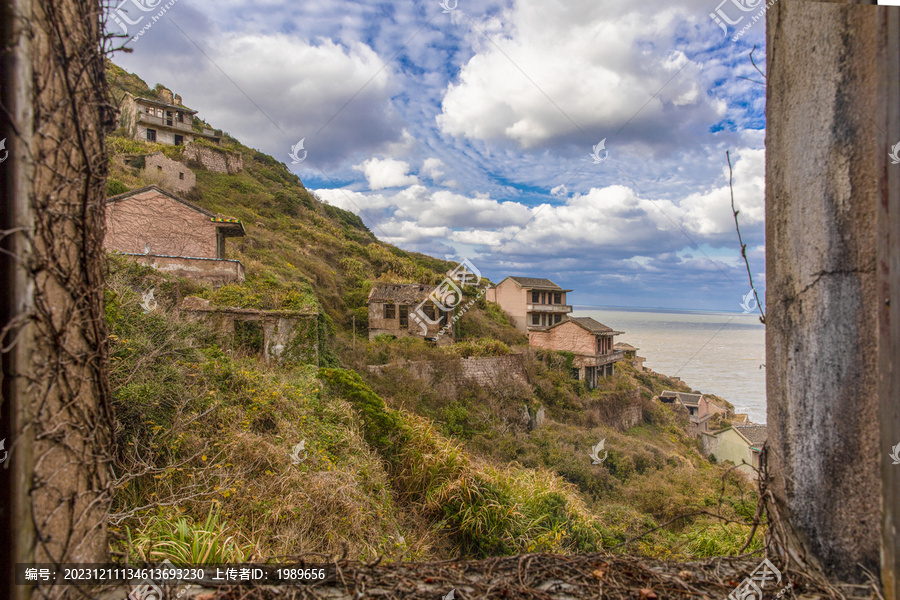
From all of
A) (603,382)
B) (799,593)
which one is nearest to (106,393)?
(799,593)

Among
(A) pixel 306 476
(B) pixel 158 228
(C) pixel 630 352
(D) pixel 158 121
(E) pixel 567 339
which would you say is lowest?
(C) pixel 630 352

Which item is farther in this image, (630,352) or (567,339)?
(630,352)

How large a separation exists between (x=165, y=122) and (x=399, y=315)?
81.8ft

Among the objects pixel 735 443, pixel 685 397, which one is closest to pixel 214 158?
pixel 735 443

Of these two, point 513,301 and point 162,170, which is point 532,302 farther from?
point 162,170

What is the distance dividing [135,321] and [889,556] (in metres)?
6.60

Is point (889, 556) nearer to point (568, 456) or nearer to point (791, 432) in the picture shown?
point (791, 432)

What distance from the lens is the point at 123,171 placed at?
65.9 feet

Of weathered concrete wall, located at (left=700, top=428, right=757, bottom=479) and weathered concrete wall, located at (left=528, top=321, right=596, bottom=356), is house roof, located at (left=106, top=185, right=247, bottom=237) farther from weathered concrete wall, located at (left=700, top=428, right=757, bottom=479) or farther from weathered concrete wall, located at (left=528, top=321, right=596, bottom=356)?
weathered concrete wall, located at (left=700, top=428, right=757, bottom=479)

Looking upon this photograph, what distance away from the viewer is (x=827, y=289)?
5.50ft

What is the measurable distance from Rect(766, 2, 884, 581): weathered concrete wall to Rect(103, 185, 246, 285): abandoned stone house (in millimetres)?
11212

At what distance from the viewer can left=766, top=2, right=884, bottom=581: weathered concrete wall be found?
1.60m

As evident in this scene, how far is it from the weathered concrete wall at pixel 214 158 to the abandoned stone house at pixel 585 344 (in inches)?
916

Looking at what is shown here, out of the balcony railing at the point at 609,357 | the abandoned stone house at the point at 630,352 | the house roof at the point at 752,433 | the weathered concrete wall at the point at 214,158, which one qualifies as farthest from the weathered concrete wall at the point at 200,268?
the abandoned stone house at the point at 630,352
